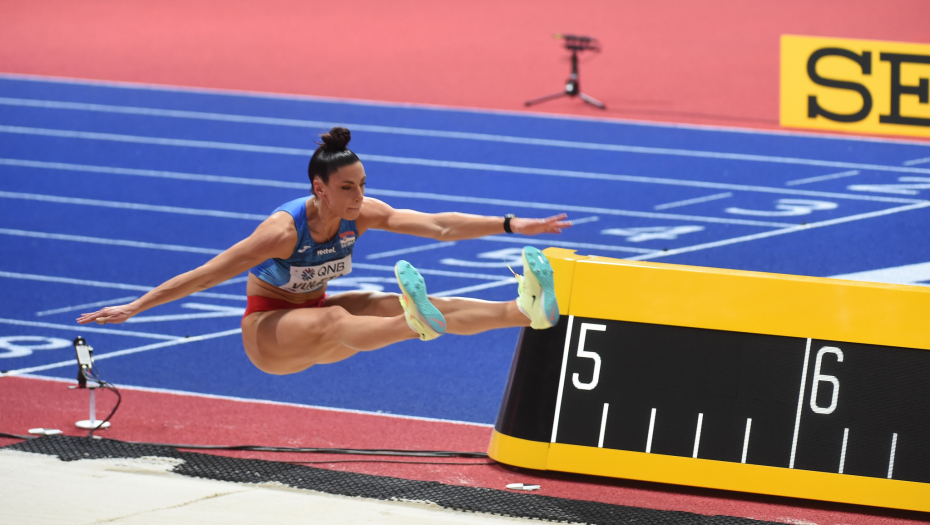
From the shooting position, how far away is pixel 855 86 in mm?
8711

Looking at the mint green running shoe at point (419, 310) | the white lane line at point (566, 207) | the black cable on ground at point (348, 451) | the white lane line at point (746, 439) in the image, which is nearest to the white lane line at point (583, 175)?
the white lane line at point (566, 207)

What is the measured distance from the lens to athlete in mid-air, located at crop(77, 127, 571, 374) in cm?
454

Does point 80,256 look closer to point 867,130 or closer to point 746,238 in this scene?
point 746,238

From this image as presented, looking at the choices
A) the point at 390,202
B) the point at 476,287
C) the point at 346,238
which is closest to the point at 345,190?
the point at 346,238

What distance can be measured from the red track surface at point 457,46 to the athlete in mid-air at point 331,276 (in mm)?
9492

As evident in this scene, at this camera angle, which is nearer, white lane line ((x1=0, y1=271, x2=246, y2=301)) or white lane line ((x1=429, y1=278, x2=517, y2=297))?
white lane line ((x1=429, y1=278, x2=517, y2=297))

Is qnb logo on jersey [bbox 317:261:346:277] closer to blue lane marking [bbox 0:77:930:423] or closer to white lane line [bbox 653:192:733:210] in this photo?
blue lane marking [bbox 0:77:930:423]

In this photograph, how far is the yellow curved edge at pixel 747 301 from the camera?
16.7ft

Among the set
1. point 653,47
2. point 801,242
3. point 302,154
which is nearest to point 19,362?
point 302,154

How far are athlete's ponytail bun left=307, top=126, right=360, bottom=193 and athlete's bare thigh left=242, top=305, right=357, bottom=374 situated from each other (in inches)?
25.2

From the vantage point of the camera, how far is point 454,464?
5938mm

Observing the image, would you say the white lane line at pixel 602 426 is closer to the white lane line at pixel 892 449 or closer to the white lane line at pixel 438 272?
the white lane line at pixel 892 449

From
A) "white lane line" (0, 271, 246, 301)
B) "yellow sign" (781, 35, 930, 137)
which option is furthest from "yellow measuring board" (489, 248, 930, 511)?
"white lane line" (0, 271, 246, 301)

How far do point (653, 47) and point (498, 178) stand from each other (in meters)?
6.95
